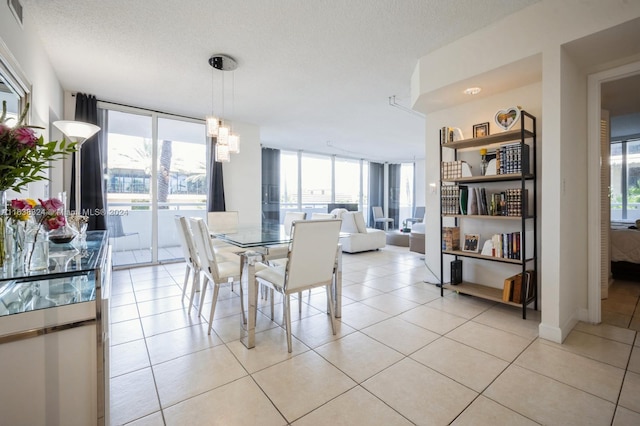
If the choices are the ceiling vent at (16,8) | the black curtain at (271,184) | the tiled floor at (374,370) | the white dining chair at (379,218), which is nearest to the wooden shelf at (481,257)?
the tiled floor at (374,370)

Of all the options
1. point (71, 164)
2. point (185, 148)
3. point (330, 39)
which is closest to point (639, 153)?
point (330, 39)

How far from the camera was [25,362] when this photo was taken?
1.07 metres

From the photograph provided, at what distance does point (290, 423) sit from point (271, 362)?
1.82ft

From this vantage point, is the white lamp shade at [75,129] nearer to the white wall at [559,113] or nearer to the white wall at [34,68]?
the white wall at [34,68]

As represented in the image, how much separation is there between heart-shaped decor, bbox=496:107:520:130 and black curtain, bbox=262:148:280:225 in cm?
577

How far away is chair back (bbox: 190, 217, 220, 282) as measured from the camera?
2254mm

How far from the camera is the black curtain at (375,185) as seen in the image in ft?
33.0

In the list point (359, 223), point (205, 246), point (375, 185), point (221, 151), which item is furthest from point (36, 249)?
point (375, 185)

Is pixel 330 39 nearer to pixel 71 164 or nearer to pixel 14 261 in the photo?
pixel 14 261


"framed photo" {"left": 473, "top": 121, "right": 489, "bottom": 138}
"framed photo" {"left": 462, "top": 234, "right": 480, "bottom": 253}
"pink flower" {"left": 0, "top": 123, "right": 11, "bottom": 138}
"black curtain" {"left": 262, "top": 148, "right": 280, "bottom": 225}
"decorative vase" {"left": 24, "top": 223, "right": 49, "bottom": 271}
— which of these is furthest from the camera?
"black curtain" {"left": 262, "top": 148, "right": 280, "bottom": 225}

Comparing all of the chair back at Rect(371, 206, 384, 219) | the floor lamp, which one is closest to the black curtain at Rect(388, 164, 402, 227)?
the chair back at Rect(371, 206, 384, 219)

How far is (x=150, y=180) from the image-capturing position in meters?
4.70

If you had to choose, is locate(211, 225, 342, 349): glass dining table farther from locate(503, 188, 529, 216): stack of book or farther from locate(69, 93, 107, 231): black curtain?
locate(69, 93, 107, 231): black curtain

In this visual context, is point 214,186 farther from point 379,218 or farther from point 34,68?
point 379,218
